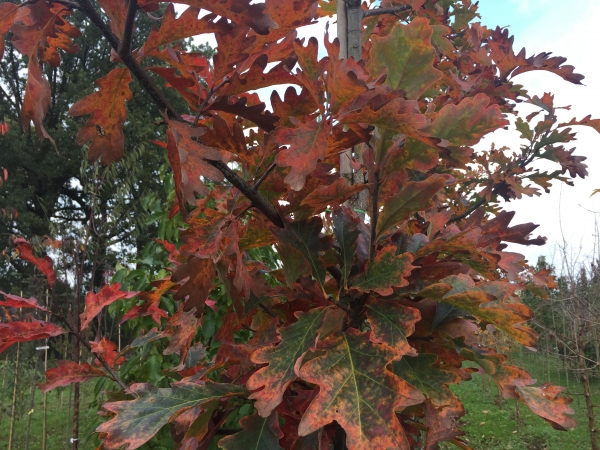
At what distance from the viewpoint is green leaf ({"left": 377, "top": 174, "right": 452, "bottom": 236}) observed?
67 centimetres

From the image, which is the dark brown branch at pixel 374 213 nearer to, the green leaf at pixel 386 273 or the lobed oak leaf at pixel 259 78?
the green leaf at pixel 386 273

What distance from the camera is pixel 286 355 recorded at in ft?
2.15

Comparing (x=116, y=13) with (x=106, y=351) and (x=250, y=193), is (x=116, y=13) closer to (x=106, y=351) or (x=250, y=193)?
(x=250, y=193)

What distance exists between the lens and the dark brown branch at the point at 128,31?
55 centimetres

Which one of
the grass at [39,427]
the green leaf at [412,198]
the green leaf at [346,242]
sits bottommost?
the grass at [39,427]

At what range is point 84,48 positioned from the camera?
16406mm

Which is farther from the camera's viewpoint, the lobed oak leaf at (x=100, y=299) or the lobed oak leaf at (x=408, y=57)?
the lobed oak leaf at (x=100, y=299)

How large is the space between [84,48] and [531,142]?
18059mm

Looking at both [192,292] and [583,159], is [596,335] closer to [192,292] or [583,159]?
[583,159]

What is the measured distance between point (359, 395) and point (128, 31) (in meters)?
0.55

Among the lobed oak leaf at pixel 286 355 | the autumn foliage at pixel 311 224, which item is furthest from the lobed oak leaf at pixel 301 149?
the lobed oak leaf at pixel 286 355

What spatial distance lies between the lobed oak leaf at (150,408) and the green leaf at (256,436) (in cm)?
5

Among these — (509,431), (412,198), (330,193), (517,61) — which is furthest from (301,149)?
(509,431)

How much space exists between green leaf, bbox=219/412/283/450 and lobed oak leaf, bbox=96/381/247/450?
0.05 meters
